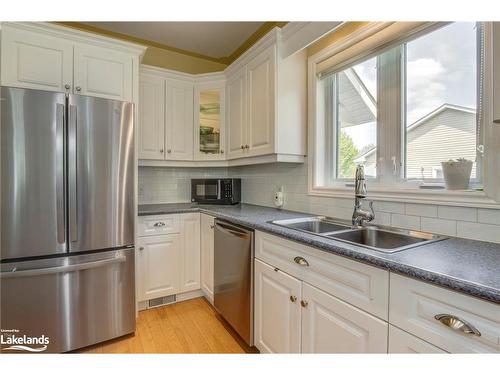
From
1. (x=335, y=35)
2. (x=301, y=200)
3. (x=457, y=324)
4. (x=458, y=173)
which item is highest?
(x=335, y=35)

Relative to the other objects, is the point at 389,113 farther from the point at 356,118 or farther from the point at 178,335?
the point at 178,335

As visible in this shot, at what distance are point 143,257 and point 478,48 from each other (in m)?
2.55

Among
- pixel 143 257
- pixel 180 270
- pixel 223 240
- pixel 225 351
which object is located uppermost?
pixel 223 240

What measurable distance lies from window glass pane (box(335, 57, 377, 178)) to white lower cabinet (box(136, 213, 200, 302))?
140 centimetres

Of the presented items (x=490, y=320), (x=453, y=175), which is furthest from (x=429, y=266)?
(x=453, y=175)

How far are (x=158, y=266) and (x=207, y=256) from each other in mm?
429

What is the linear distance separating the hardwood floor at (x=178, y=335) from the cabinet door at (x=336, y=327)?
70 centimetres

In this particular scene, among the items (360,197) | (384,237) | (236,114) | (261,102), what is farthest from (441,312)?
(236,114)

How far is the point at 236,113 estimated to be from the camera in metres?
2.49

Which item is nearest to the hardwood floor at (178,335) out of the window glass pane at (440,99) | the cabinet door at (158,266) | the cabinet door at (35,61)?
the cabinet door at (158,266)

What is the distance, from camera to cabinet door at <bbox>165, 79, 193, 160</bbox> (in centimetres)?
258

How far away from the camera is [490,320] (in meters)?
0.68

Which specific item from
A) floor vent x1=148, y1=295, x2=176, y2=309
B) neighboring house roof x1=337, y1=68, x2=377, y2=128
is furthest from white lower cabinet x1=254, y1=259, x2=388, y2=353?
neighboring house roof x1=337, y1=68, x2=377, y2=128

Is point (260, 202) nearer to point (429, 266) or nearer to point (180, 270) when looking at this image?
point (180, 270)
